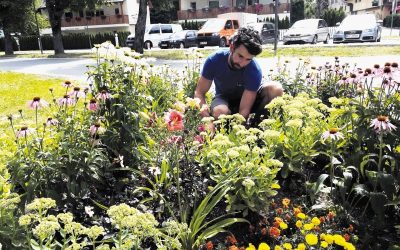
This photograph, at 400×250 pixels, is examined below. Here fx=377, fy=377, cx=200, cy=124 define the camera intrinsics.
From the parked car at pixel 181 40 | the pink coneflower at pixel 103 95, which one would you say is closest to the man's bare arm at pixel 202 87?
the pink coneflower at pixel 103 95

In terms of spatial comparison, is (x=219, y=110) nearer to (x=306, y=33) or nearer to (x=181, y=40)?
(x=306, y=33)

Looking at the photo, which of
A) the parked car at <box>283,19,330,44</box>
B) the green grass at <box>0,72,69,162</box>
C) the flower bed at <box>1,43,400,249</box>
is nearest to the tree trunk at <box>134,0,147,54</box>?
the parked car at <box>283,19,330,44</box>

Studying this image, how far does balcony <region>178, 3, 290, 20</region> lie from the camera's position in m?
46.8

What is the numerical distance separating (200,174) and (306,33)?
64.5 feet

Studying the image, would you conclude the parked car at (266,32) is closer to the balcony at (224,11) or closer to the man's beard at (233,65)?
the man's beard at (233,65)

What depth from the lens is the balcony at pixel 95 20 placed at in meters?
44.0

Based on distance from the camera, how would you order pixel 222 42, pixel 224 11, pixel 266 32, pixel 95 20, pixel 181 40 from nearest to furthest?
pixel 222 42, pixel 266 32, pixel 181 40, pixel 95 20, pixel 224 11

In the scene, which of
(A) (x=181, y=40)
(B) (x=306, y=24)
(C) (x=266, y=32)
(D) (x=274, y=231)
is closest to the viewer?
(D) (x=274, y=231)

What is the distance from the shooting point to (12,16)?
2780 cm

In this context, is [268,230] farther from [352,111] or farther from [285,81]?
[285,81]

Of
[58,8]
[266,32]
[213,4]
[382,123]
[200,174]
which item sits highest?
[213,4]

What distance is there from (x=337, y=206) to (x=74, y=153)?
1716 mm

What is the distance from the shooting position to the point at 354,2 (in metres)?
76.6

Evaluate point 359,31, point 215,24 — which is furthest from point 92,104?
point 215,24
